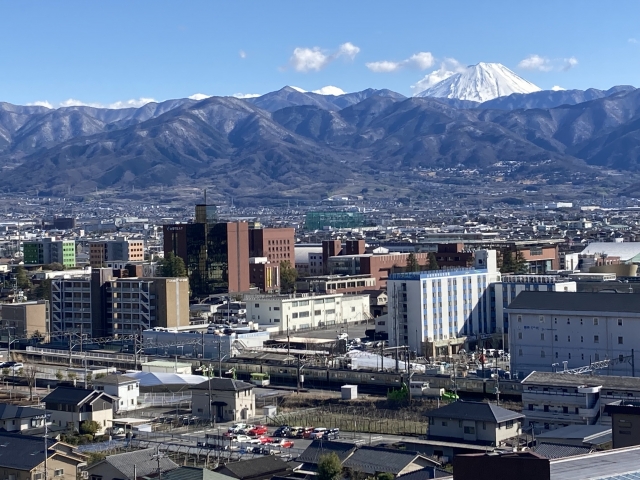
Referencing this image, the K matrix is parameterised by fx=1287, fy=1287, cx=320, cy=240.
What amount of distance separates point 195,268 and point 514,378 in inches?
563


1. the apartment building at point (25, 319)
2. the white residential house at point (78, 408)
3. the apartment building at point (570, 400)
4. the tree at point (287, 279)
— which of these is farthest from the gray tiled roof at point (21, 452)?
the tree at point (287, 279)

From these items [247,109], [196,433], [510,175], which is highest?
[247,109]

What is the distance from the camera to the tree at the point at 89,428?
48.9ft

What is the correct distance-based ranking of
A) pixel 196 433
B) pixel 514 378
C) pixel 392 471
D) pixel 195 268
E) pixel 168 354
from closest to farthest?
pixel 392 471
pixel 196 433
pixel 514 378
pixel 168 354
pixel 195 268

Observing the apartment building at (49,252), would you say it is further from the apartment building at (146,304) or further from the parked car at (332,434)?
the parked car at (332,434)

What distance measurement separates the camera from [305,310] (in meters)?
27.5

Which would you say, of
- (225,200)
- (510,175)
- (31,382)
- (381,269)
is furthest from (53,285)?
(510,175)

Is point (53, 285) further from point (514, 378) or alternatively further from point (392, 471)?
point (392, 471)

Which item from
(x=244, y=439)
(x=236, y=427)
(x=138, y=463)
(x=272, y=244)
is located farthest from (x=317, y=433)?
(x=272, y=244)

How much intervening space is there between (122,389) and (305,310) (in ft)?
34.1

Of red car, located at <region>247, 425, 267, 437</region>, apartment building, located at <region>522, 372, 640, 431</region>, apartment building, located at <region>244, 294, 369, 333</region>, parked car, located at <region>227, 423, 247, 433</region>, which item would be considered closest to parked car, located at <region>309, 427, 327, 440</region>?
red car, located at <region>247, 425, 267, 437</region>

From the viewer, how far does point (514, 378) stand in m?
18.6

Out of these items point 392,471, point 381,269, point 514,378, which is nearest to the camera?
point 392,471

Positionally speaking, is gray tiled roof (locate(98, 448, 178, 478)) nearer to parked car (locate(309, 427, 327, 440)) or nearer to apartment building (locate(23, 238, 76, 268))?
parked car (locate(309, 427, 327, 440))
